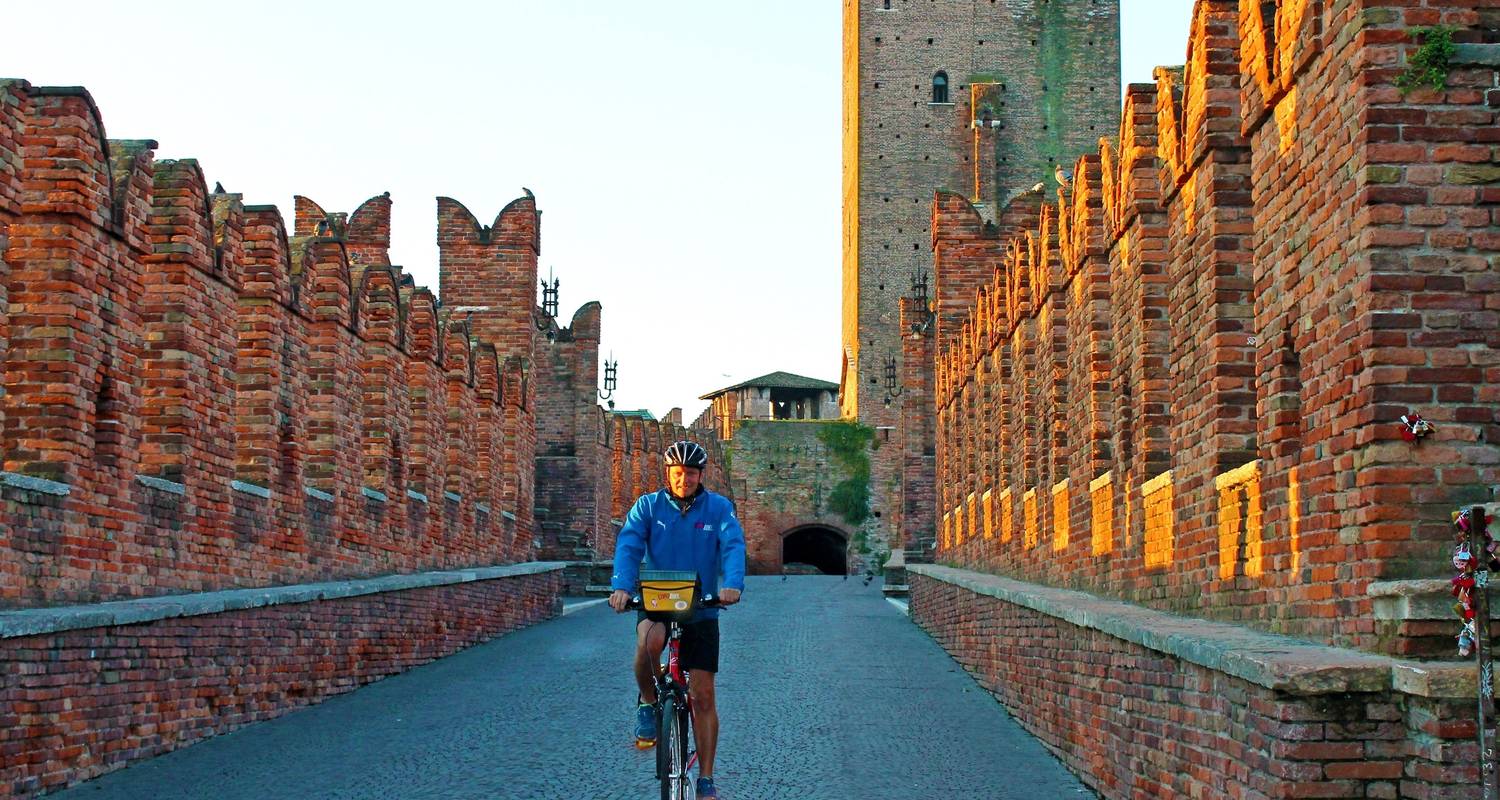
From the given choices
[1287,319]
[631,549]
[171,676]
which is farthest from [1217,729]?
[171,676]

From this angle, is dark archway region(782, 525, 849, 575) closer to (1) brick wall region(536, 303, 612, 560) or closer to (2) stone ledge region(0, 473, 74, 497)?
(1) brick wall region(536, 303, 612, 560)

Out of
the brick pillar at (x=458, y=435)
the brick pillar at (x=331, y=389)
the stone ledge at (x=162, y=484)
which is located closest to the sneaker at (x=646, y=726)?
the stone ledge at (x=162, y=484)

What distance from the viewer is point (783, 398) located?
3573 inches

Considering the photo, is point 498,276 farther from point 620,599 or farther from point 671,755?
point 671,755

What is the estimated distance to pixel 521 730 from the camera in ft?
39.3

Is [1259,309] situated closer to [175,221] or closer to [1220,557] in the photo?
[1220,557]

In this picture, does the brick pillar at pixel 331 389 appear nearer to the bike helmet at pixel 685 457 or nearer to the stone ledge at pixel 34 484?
the stone ledge at pixel 34 484

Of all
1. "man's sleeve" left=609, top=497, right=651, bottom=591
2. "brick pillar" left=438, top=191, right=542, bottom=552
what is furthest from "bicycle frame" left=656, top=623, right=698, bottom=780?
"brick pillar" left=438, top=191, right=542, bottom=552

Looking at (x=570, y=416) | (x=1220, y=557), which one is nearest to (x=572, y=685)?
(x=1220, y=557)

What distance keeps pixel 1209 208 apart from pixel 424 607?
11.8 m

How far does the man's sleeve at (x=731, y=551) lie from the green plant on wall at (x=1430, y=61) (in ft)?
10.7

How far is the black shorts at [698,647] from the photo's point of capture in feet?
25.6

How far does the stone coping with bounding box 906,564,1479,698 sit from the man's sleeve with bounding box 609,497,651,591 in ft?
7.42

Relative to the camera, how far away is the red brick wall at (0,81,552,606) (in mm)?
10914
